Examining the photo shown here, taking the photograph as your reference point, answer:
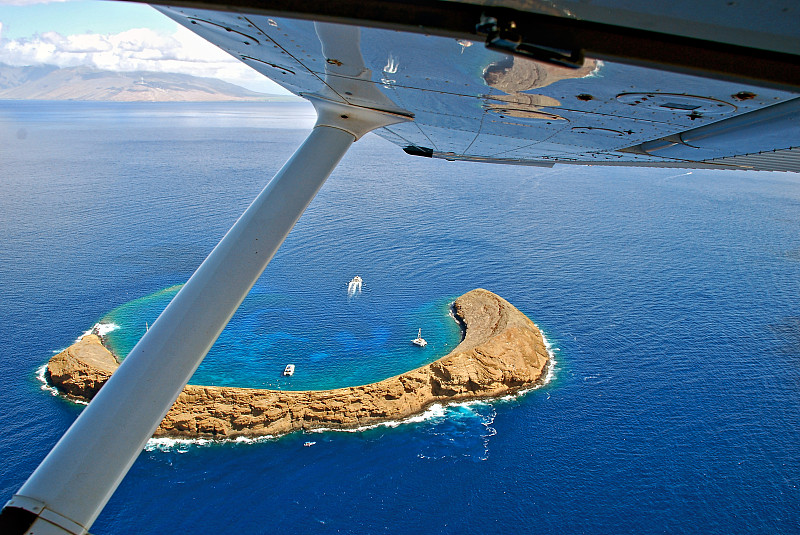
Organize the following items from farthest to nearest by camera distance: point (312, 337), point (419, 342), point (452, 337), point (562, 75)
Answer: point (312, 337) < point (452, 337) < point (419, 342) < point (562, 75)

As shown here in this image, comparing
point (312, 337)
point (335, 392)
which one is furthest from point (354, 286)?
point (335, 392)

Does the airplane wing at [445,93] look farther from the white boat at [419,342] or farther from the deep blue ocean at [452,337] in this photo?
the white boat at [419,342]

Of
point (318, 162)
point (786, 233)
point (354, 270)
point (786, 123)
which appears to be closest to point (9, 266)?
point (354, 270)

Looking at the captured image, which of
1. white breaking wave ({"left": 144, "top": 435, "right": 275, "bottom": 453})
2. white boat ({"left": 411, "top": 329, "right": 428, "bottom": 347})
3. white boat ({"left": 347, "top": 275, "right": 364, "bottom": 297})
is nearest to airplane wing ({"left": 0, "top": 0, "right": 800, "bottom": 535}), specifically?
white breaking wave ({"left": 144, "top": 435, "right": 275, "bottom": 453})

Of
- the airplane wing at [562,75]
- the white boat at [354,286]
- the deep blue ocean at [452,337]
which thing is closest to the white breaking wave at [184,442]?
the deep blue ocean at [452,337]

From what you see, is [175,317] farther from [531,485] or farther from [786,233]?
[786,233]

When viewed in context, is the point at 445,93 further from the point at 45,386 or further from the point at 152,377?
the point at 45,386

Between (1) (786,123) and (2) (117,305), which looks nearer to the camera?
(1) (786,123)
